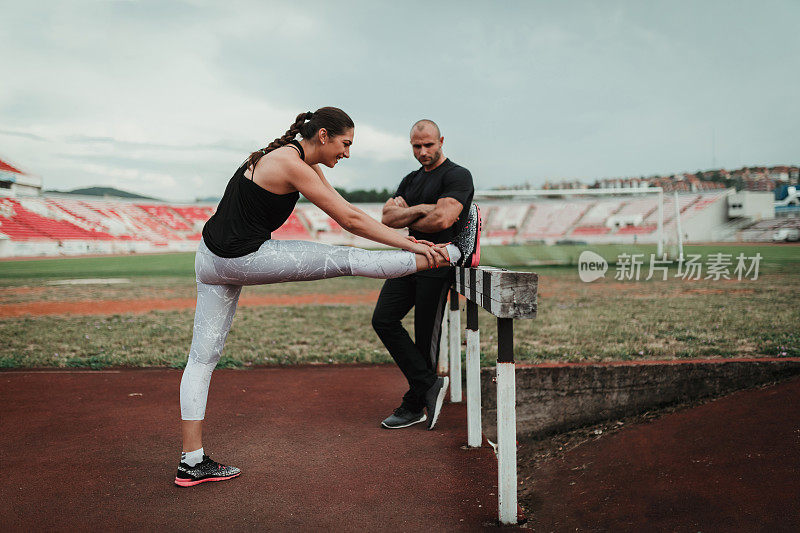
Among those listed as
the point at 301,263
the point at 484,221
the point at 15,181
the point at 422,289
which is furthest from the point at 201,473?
the point at 484,221

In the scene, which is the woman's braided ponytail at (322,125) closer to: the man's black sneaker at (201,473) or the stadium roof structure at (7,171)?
the man's black sneaker at (201,473)

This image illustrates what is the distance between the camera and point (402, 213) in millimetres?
3580

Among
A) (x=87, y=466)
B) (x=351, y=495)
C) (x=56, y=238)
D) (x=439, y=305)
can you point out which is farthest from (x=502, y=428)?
(x=56, y=238)

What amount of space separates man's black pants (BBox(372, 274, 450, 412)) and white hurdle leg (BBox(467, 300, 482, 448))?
16.7 inches

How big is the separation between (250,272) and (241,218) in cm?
26

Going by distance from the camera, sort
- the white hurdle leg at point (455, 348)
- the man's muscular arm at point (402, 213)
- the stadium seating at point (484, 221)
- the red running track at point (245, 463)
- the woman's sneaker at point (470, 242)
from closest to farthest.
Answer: the red running track at point (245, 463) < the woman's sneaker at point (470, 242) < the man's muscular arm at point (402, 213) < the white hurdle leg at point (455, 348) < the stadium seating at point (484, 221)

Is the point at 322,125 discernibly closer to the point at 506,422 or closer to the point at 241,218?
the point at 241,218

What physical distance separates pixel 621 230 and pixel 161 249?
31.3 m

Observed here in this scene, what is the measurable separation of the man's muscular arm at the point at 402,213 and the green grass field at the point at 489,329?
2.84 metres

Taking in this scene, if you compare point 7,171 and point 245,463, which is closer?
point 245,463

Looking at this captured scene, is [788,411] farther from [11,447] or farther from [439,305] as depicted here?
[11,447]

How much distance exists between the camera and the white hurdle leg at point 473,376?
3.24m

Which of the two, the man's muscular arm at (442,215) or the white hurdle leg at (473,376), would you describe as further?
the man's muscular arm at (442,215)

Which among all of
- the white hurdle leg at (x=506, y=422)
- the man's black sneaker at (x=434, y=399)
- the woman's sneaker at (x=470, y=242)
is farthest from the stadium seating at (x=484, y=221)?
the white hurdle leg at (x=506, y=422)
